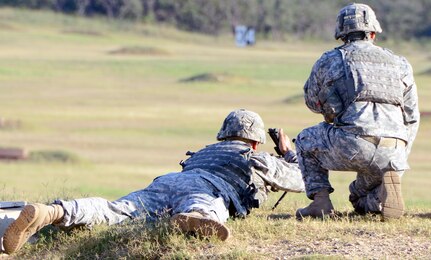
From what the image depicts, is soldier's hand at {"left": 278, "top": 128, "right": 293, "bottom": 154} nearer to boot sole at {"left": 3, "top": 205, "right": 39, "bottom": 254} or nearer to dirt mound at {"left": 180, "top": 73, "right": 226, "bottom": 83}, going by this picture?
boot sole at {"left": 3, "top": 205, "right": 39, "bottom": 254}

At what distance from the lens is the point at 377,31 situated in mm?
9211

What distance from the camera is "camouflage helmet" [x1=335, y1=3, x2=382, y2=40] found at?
29.4 ft

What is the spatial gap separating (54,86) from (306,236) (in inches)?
1519

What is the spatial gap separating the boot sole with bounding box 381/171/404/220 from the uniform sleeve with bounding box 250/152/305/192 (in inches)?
42.6

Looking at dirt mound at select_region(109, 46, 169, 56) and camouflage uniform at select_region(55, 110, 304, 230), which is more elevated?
camouflage uniform at select_region(55, 110, 304, 230)

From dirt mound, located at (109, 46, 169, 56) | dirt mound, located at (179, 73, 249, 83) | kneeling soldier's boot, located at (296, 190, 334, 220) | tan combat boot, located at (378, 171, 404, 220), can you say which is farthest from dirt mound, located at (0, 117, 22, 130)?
dirt mound, located at (109, 46, 169, 56)

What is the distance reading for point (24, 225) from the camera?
7.94m

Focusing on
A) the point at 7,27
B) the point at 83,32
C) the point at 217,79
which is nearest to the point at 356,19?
the point at 217,79

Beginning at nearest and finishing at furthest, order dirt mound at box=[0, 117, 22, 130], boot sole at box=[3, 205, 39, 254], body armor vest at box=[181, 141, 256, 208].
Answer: boot sole at box=[3, 205, 39, 254] → body armor vest at box=[181, 141, 256, 208] → dirt mound at box=[0, 117, 22, 130]

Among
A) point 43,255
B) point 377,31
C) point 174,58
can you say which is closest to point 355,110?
point 377,31

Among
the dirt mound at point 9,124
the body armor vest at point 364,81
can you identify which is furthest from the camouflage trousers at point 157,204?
the dirt mound at point 9,124

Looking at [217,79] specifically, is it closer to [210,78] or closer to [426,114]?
[210,78]

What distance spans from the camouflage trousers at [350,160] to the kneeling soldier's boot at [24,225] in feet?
7.22

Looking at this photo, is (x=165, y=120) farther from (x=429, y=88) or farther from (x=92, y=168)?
(x=429, y=88)
